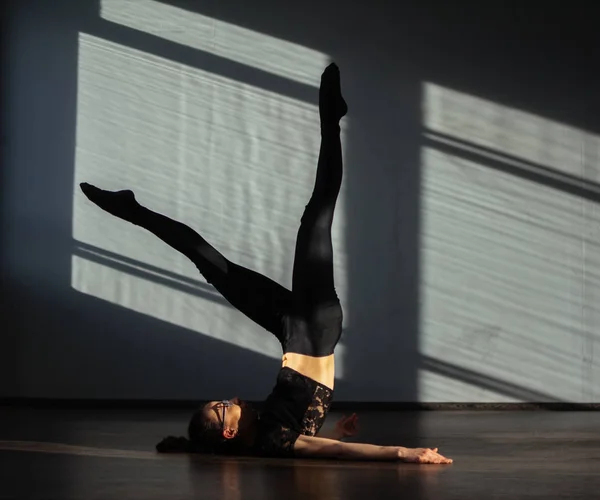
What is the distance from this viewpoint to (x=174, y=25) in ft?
23.3

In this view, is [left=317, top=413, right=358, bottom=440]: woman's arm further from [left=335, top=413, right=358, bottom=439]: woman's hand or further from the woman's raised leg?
the woman's raised leg

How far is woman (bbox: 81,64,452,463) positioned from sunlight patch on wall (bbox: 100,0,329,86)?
9.48 feet

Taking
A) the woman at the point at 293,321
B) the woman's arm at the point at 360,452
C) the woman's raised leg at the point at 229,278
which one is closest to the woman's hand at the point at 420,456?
the woman's arm at the point at 360,452

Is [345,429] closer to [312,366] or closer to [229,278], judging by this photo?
[312,366]

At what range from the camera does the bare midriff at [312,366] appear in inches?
153

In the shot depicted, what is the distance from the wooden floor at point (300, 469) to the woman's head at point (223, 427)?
11 centimetres

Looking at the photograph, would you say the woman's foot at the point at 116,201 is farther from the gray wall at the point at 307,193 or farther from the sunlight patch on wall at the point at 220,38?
the sunlight patch on wall at the point at 220,38

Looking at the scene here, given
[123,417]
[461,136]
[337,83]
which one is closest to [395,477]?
[337,83]

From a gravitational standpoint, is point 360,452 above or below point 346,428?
below

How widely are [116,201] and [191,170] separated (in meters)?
2.92

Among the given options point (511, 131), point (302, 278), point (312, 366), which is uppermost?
point (511, 131)

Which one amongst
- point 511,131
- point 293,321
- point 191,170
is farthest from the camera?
point 191,170

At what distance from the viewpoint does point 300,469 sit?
3334 mm

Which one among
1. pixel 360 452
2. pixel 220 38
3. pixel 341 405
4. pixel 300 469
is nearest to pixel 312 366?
pixel 360 452
